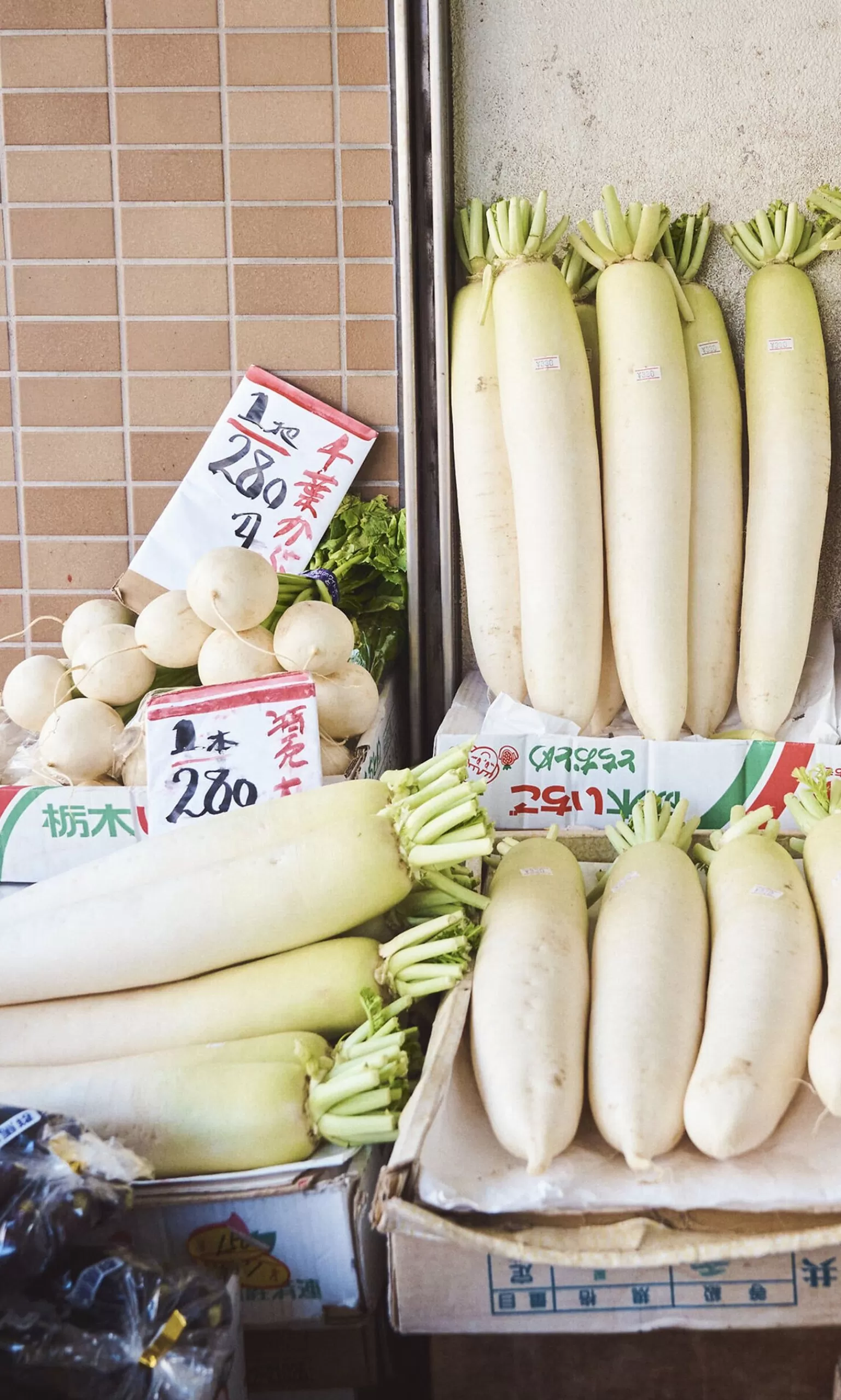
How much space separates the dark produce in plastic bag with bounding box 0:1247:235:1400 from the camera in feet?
3.03

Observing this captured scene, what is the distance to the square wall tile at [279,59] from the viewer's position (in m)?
2.42

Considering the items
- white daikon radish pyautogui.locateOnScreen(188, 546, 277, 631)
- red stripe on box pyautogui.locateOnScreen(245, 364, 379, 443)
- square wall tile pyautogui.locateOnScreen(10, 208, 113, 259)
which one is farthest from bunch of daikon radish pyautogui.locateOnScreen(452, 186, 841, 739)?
square wall tile pyautogui.locateOnScreen(10, 208, 113, 259)

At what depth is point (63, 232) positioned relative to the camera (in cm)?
257

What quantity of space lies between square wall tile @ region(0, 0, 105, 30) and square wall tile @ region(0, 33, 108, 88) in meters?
0.02

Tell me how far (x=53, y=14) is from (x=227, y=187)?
544 millimetres

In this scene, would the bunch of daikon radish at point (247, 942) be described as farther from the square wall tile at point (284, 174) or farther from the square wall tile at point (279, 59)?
the square wall tile at point (279, 59)

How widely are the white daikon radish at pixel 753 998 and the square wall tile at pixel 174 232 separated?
191 centimetres

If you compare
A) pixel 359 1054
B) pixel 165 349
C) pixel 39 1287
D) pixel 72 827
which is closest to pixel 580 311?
pixel 165 349

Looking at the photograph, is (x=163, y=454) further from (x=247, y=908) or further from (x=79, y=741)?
(x=247, y=908)

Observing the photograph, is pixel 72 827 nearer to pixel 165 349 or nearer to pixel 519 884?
pixel 519 884

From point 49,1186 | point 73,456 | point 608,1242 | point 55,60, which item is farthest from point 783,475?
point 55,60

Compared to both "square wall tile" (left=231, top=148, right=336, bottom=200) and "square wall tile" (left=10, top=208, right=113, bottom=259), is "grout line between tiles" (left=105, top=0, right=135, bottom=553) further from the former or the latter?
"square wall tile" (left=231, top=148, right=336, bottom=200)

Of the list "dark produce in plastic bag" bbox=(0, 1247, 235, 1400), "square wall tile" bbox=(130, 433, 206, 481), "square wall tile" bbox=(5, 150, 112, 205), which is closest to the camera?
"dark produce in plastic bag" bbox=(0, 1247, 235, 1400)

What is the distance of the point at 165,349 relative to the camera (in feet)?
8.57
